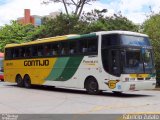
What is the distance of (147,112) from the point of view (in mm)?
13820

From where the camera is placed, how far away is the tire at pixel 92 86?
2159 cm

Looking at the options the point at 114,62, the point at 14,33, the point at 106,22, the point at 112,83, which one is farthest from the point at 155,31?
the point at 14,33

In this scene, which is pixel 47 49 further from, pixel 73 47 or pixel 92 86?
pixel 92 86

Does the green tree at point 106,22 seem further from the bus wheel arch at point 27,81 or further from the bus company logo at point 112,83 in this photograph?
the bus company logo at point 112,83

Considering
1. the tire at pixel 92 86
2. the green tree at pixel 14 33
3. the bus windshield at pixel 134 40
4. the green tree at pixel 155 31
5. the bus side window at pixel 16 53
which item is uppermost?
the green tree at pixel 14 33

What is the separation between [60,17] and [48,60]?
1694 centimetres

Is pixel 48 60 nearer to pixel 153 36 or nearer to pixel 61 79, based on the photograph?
pixel 61 79

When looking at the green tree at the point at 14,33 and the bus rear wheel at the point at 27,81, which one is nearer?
the bus rear wheel at the point at 27,81

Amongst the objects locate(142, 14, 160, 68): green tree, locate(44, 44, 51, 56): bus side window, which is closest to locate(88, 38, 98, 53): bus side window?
locate(44, 44, 51, 56): bus side window

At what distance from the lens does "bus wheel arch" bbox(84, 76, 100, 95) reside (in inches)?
849

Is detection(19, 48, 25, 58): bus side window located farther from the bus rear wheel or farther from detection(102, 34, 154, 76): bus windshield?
detection(102, 34, 154, 76): bus windshield

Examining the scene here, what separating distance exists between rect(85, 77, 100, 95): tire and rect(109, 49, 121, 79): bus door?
4.90 ft

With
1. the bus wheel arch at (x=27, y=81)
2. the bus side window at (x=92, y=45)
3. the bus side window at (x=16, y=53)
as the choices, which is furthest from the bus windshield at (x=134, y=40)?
the bus side window at (x=16, y=53)

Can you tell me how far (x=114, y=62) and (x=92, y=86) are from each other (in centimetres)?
220
